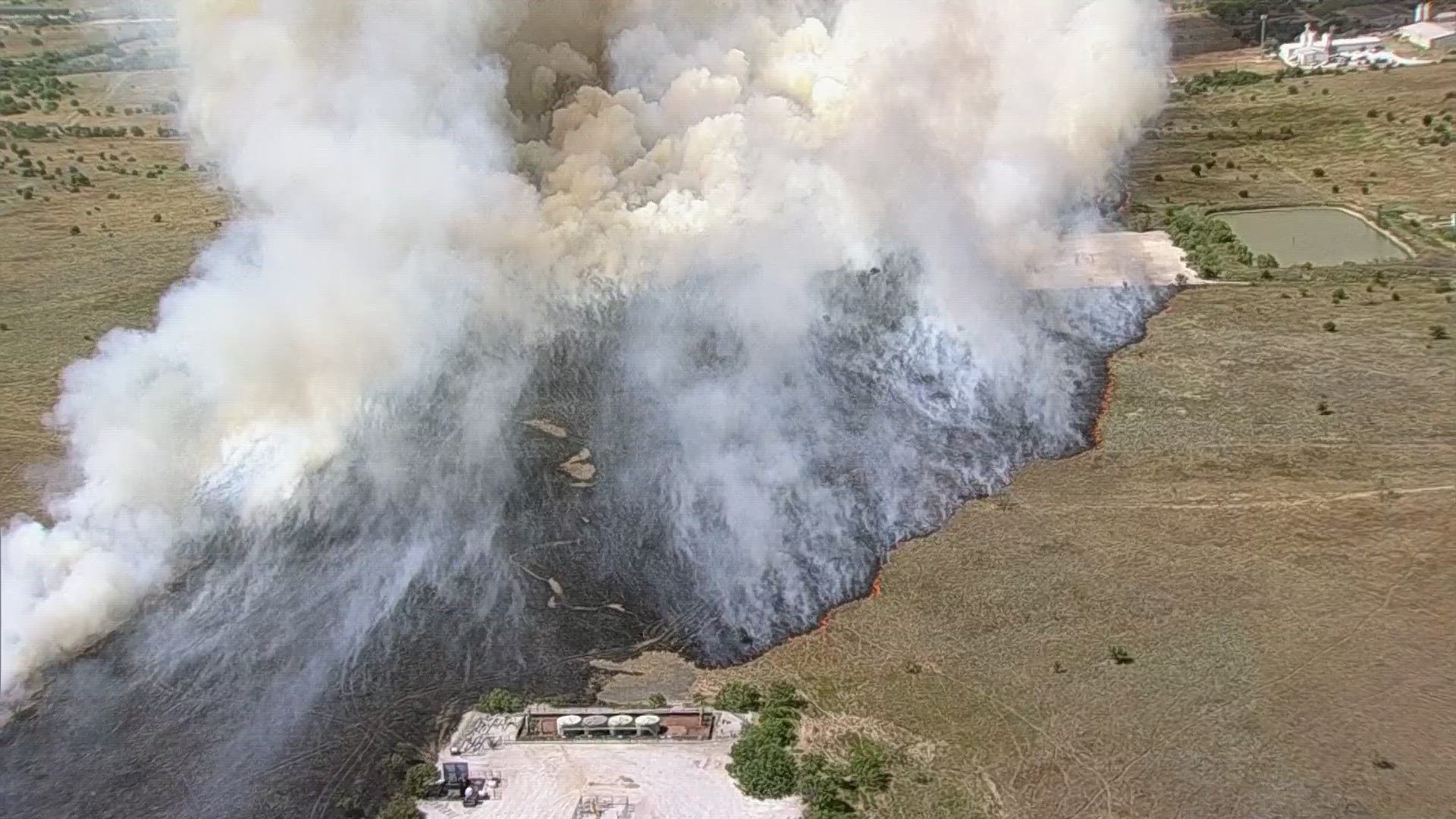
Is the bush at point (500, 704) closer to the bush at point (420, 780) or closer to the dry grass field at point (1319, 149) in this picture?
the bush at point (420, 780)

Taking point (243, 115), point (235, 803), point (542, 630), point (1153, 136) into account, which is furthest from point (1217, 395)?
point (1153, 136)

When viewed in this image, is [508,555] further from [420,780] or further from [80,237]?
[80,237]

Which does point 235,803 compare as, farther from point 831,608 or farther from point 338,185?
point 338,185

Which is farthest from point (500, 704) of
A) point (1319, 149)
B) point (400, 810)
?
point (1319, 149)

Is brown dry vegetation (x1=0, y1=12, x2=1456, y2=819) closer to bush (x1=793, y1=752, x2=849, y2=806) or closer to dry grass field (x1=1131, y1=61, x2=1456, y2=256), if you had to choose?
bush (x1=793, y1=752, x2=849, y2=806)

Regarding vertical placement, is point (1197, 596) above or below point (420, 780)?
below
